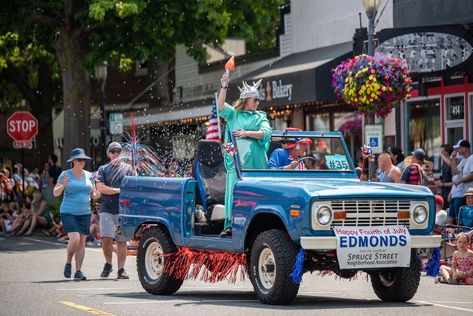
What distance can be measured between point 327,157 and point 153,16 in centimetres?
1670

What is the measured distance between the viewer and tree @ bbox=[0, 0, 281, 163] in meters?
30.8

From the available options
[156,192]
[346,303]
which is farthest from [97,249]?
[346,303]

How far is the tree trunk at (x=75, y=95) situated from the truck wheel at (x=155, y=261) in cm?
1727

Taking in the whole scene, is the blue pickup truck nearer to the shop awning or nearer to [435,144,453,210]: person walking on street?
[435,144,453,210]: person walking on street

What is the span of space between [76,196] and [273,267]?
5104 millimetres

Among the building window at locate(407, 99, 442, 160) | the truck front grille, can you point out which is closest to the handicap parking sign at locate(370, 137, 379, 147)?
the building window at locate(407, 99, 442, 160)

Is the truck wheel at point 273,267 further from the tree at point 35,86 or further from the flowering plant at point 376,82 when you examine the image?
the tree at point 35,86

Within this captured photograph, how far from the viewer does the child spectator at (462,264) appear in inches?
650

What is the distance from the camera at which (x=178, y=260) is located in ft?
48.0

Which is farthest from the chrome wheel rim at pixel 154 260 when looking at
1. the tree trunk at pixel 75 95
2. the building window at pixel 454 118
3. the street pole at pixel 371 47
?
the tree trunk at pixel 75 95

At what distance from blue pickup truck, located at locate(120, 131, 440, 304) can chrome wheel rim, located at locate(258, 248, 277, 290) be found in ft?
0.03

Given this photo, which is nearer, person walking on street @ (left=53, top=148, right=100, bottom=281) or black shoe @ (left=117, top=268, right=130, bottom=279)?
person walking on street @ (left=53, top=148, right=100, bottom=281)

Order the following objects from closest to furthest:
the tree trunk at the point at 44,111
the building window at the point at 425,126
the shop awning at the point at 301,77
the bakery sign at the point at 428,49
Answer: the bakery sign at the point at 428,49 → the building window at the point at 425,126 → the shop awning at the point at 301,77 → the tree trunk at the point at 44,111

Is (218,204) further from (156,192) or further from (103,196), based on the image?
(103,196)
